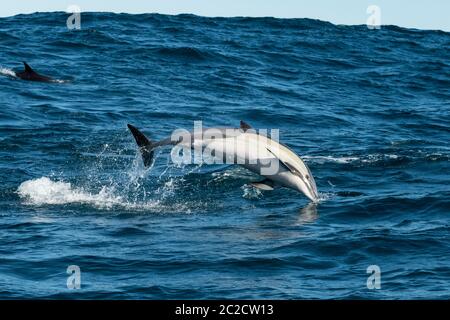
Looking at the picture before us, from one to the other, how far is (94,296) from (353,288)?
3805 mm

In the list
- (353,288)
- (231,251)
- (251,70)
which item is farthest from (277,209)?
(251,70)

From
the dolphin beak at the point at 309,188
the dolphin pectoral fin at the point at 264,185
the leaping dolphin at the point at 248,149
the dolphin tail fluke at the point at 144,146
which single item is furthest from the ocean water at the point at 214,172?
the dolphin tail fluke at the point at 144,146

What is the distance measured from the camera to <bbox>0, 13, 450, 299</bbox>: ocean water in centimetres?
1439

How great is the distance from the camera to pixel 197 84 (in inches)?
1471

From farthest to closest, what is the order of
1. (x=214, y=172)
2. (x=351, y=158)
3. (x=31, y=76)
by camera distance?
(x=31, y=76) < (x=351, y=158) < (x=214, y=172)

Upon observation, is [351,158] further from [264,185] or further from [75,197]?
[75,197]

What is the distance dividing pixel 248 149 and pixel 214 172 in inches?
196

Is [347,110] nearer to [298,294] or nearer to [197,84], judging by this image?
[197,84]

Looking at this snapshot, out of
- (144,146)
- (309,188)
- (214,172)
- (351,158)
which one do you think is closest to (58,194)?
(144,146)

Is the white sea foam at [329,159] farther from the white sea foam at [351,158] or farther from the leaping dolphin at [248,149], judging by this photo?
the leaping dolphin at [248,149]

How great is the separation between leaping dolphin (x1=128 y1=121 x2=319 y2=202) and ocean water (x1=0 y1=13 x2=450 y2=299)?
0.87m

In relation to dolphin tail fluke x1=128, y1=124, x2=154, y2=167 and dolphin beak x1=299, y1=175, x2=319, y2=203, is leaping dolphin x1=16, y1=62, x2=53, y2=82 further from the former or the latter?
dolphin beak x1=299, y1=175, x2=319, y2=203

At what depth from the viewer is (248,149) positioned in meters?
18.0
